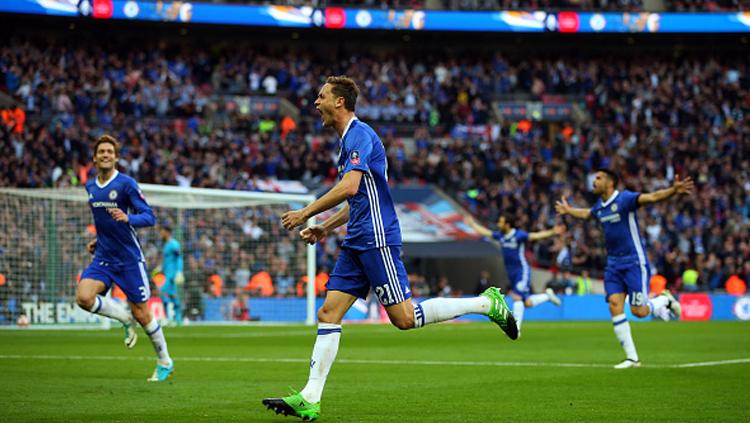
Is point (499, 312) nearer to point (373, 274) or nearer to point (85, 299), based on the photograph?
point (373, 274)

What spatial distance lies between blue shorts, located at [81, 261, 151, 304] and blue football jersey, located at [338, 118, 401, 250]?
4.46 m

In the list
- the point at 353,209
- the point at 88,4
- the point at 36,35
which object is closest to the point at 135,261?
the point at 353,209

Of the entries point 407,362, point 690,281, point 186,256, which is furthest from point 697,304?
point 407,362

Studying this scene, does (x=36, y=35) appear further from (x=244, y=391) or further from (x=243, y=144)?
(x=244, y=391)

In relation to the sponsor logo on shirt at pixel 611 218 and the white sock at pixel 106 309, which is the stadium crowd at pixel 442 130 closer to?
the sponsor logo on shirt at pixel 611 218

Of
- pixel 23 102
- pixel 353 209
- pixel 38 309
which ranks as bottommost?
pixel 38 309

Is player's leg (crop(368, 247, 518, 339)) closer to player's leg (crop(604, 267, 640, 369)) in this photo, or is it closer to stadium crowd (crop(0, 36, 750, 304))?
player's leg (crop(604, 267, 640, 369))

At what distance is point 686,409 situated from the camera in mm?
9148

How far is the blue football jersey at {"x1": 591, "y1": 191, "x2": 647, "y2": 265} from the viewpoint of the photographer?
14.7 metres

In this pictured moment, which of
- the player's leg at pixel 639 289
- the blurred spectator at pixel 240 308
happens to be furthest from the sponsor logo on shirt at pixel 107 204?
the blurred spectator at pixel 240 308

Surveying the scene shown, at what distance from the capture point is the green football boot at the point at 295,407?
26.2ft

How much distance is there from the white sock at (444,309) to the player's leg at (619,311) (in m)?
5.46

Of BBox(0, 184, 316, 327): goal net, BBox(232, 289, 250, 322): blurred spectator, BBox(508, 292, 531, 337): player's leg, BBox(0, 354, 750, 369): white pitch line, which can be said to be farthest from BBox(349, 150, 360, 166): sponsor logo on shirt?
BBox(232, 289, 250, 322): blurred spectator

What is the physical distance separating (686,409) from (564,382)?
2.66m
